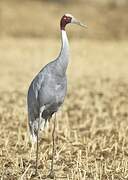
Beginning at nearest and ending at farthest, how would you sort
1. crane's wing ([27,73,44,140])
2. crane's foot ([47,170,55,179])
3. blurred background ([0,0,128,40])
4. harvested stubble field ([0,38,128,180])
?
crane's foot ([47,170,55,179])
crane's wing ([27,73,44,140])
harvested stubble field ([0,38,128,180])
blurred background ([0,0,128,40])

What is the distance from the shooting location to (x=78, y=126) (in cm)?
1136

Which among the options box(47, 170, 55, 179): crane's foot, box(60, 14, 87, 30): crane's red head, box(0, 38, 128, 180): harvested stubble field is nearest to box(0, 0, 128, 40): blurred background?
box(0, 38, 128, 180): harvested stubble field

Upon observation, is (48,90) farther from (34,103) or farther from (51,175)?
(51,175)

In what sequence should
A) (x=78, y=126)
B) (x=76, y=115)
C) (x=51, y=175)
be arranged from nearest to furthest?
1. (x=51, y=175)
2. (x=78, y=126)
3. (x=76, y=115)

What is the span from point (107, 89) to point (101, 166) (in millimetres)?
9475

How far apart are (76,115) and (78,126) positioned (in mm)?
1314

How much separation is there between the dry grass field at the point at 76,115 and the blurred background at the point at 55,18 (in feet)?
9.74

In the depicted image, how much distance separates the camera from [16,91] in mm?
16141

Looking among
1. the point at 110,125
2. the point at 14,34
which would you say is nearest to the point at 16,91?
the point at 110,125

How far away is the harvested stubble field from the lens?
763cm

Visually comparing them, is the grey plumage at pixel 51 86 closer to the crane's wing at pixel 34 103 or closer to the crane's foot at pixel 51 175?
the crane's wing at pixel 34 103

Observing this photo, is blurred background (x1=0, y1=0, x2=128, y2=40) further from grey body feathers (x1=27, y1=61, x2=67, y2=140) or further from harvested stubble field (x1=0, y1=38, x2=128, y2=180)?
grey body feathers (x1=27, y1=61, x2=67, y2=140)

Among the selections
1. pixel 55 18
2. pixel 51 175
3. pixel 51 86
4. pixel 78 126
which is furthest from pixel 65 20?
pixel 55 18

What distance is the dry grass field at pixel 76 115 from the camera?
7.73 meters
